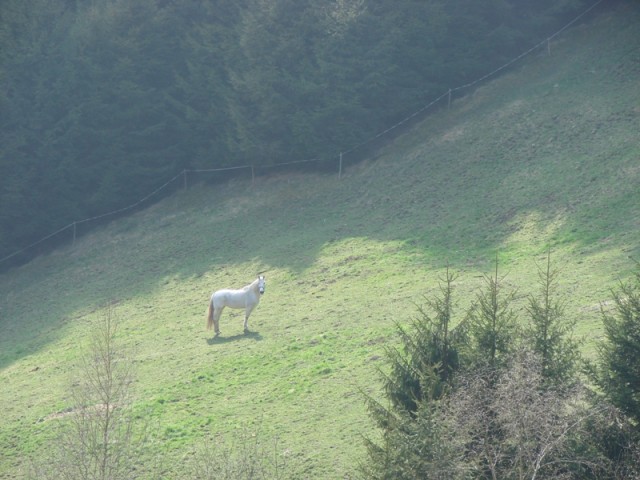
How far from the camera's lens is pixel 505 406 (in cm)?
1186

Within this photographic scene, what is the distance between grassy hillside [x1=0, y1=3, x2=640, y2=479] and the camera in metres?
21.2

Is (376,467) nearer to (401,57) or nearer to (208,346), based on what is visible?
(208,346)

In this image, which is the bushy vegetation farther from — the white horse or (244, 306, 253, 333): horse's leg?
the white horse

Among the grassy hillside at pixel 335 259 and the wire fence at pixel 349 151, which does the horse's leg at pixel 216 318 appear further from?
the wire fence at pixel 349 151

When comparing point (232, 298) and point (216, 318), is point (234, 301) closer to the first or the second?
point (232, 298)

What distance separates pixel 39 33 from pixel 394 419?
37.1 metres

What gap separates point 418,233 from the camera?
31.6 m

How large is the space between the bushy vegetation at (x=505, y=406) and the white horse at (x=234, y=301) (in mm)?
12141

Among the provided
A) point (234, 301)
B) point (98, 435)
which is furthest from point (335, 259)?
point (98, 435)

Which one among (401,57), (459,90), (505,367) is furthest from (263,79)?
(505,367)

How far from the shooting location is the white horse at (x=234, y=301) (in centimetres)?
2652

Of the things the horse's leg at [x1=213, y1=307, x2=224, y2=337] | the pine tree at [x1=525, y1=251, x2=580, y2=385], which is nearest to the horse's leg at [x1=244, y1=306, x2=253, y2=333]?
the horse's leg at [x1=213, y1=307, x2=224, y2=337]

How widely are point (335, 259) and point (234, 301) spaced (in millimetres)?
5776

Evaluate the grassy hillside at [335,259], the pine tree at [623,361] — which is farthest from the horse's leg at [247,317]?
the pine tree at [623,361]
